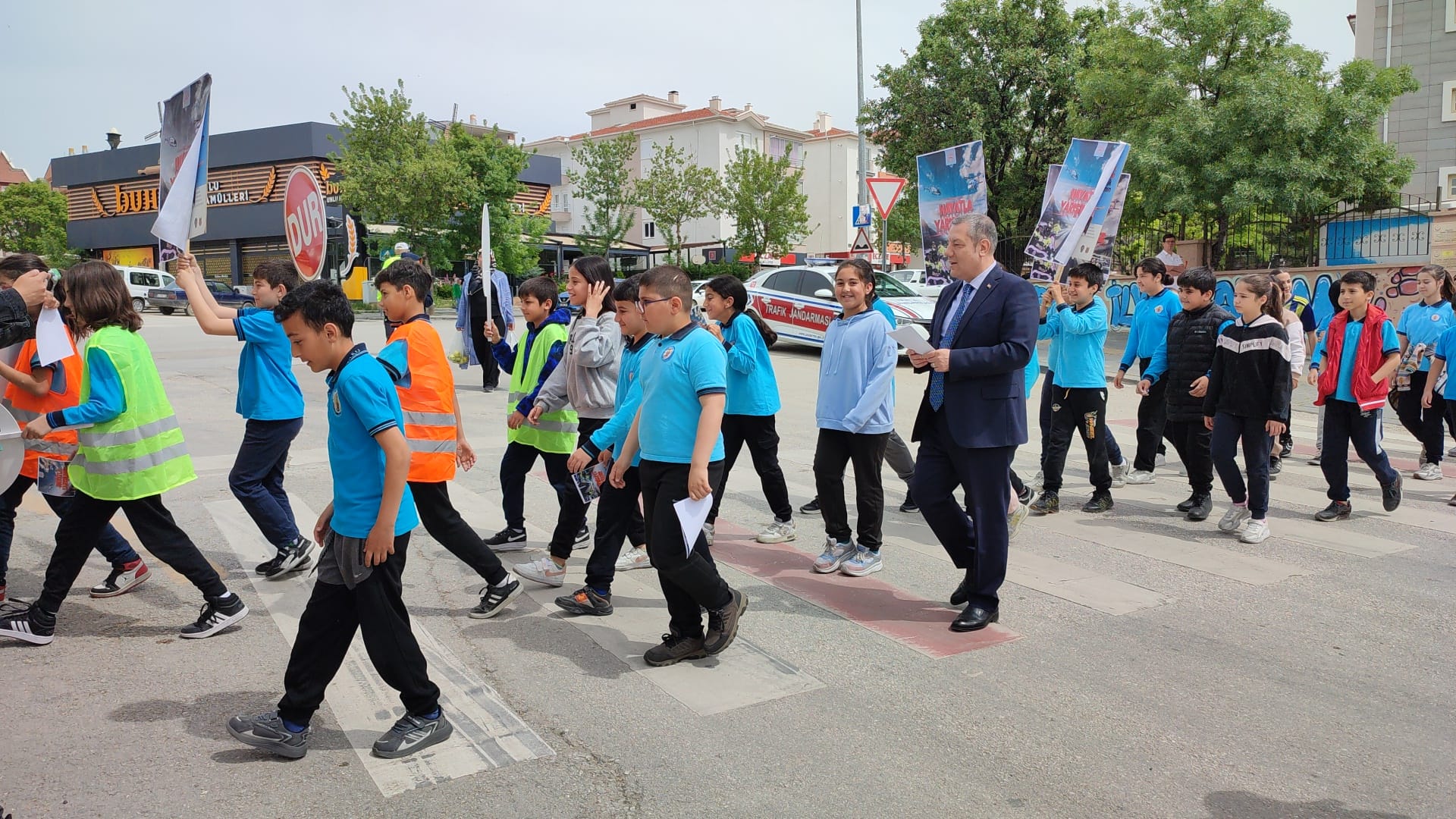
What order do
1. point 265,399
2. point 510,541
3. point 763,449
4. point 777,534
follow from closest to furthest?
point 265,399
point 510,541
point 763,449
point 777,534

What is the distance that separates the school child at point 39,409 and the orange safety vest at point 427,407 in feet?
4.97

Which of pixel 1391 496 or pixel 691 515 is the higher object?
pixel 691 515

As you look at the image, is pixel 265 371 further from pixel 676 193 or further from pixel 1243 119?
pixel 676 193

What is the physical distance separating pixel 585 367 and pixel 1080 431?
3835 mm

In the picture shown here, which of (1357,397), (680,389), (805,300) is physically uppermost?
(805,300)

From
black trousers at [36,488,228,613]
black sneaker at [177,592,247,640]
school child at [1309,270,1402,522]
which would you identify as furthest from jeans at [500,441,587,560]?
school child at [1309,270,1402,522]

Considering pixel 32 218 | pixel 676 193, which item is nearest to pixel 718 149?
pixel 676 193

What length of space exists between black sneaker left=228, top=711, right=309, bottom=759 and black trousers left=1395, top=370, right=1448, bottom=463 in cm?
887

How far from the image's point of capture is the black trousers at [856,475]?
562 centimetres

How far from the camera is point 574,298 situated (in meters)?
5.62

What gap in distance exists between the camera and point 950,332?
489cm

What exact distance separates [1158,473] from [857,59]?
70.1 ft

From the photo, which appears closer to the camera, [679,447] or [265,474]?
[679,447]

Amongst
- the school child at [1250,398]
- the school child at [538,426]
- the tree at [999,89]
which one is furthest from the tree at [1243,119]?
the school child at [538,426]
